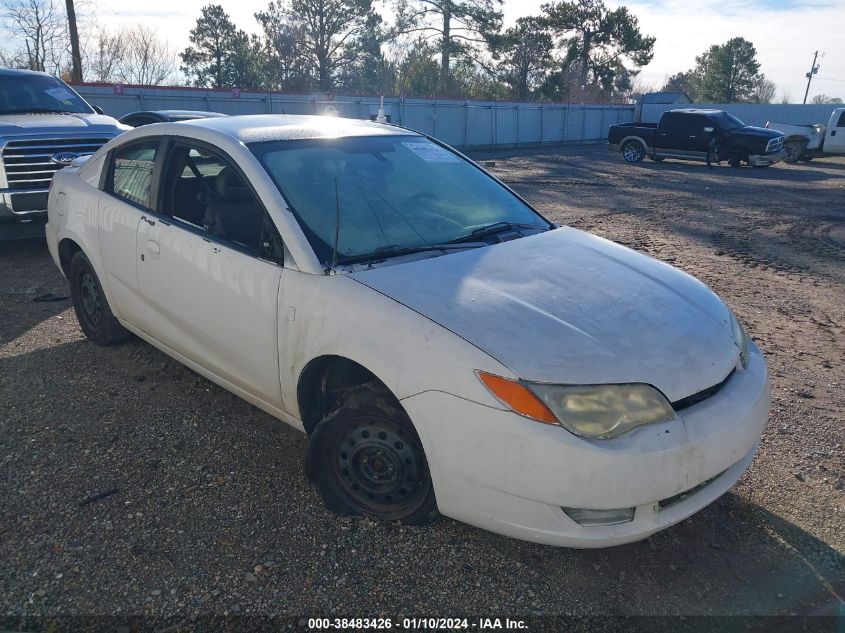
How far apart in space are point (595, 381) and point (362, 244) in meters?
1.26

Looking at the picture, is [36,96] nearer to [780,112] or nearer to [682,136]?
[682,136]

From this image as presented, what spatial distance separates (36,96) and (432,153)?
257 inches

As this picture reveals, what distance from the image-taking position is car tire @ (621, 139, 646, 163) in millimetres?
21734

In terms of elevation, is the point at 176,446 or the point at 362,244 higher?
the point at 362,244

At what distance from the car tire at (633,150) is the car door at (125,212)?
20387 mm

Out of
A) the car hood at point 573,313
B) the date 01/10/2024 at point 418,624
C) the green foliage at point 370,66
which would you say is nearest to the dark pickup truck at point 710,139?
the car hood at point 573,313

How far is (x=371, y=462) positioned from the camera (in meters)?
2.67

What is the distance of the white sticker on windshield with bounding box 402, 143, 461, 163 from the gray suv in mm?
4773

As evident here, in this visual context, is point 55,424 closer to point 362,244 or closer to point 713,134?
point 362,244

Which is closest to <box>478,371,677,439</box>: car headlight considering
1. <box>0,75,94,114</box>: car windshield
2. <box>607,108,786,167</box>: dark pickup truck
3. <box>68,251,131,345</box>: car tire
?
<box>68,251,131,345</box>: car tire

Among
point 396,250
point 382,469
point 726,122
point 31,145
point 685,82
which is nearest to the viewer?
point 382,469

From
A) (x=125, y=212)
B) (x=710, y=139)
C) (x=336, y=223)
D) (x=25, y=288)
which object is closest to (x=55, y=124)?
(x=25, y=288)

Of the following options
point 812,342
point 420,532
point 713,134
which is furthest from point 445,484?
point 713,134

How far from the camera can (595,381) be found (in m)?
2.22
